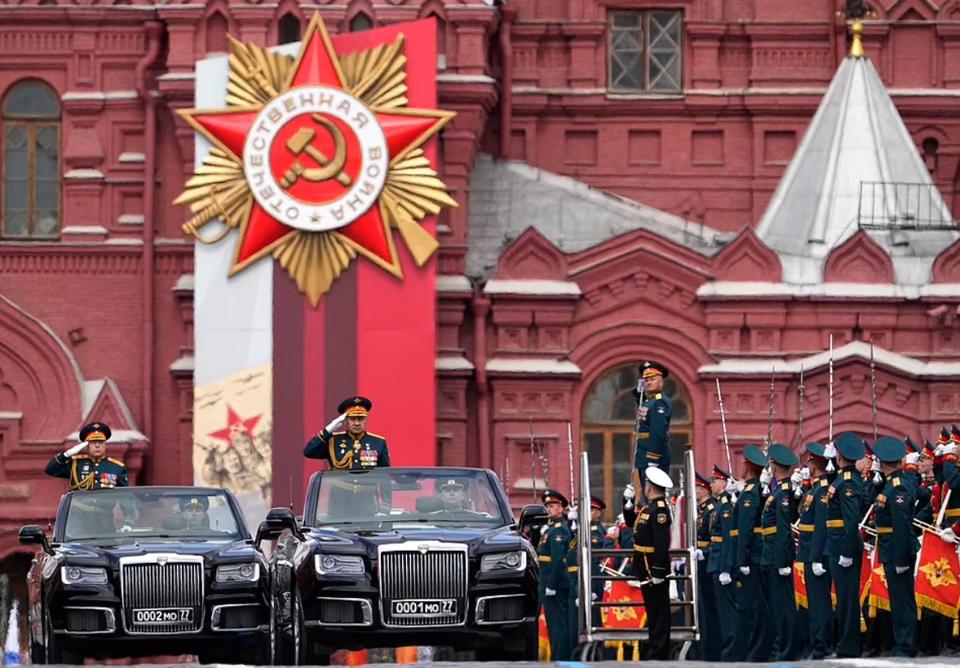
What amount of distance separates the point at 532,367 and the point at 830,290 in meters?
3.78

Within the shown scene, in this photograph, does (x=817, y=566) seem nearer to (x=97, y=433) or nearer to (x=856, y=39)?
(x=97, y=433)

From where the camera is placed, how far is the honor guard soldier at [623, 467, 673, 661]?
2070 cm

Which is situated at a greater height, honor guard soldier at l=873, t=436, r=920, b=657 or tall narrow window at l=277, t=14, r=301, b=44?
tall narrow window at l=277, t=14, r=301, b=44

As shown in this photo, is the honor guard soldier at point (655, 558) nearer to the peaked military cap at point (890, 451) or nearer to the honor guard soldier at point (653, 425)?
the honor guard soldier at point (653, 425)

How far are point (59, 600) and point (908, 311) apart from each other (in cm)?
1639

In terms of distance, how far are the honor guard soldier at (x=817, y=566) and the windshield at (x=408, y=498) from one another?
3.49m

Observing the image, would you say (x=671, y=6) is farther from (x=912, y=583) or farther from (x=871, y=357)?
(x=912, y=583)

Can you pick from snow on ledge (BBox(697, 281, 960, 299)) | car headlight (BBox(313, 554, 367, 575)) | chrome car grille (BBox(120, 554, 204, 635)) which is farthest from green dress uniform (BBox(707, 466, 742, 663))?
snow on ledge (BBox(697, 281, 960, 299))

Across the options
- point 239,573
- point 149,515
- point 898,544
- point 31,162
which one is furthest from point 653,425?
point 31,162

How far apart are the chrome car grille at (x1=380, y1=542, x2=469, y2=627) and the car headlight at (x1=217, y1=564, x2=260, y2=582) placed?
3.54ft

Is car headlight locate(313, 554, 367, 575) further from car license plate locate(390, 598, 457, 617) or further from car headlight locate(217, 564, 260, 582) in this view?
car headlight locate(217, 564, 260, 582)

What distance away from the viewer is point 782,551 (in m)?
23.4

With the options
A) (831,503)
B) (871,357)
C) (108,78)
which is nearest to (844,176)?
(871,357)

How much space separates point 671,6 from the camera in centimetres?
3588
